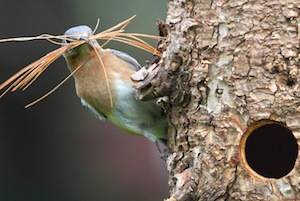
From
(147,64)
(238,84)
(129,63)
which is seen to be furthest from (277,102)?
(129,63)

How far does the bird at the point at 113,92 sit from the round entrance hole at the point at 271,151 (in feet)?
1.56

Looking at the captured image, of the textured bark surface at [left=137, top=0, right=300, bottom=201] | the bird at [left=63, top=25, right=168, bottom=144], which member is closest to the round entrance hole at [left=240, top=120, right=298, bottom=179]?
the textured bark surface at [left=137, top=0, right=300, bottom=201]

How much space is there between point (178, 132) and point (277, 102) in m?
0.47

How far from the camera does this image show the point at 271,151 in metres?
3.76

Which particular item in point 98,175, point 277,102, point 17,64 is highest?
point 277,102

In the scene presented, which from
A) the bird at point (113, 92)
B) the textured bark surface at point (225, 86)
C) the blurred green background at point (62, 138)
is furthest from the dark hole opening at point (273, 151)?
the blurred green background at point (62, 138)

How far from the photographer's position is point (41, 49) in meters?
7.15

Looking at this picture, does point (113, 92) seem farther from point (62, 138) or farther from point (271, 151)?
point (62, 138)

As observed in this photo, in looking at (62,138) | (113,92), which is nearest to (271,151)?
(113,92)

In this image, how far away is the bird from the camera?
13.3ft

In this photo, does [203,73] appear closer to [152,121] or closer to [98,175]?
[152,121]

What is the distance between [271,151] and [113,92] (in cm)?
74

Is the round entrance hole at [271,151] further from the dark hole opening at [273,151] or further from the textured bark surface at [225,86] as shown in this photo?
the textured bark surface at [225,86]

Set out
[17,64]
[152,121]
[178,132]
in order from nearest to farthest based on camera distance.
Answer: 1. [178,132]
2. [152,121]
3. [17,64]
